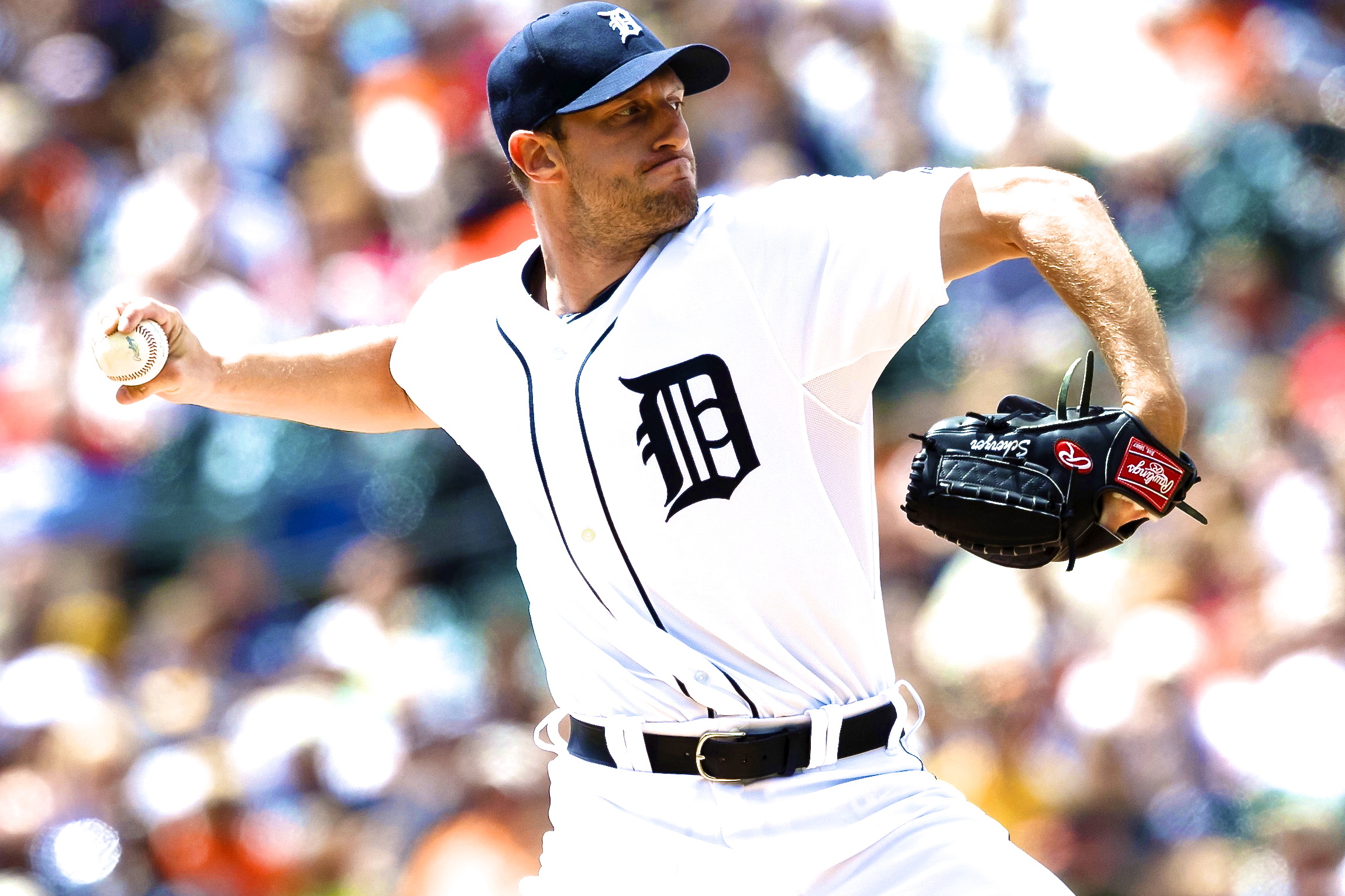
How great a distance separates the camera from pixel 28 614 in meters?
6.44

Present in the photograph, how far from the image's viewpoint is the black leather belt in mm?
2609

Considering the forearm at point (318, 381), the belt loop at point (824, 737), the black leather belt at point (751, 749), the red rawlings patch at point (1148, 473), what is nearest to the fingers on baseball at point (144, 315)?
the forearm at point (318, 381)

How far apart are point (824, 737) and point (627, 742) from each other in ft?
1.14

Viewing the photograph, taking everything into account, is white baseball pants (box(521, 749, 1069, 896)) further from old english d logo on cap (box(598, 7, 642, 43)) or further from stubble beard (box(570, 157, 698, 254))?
old english d logo on cap (box(598, 7, 642, 43))

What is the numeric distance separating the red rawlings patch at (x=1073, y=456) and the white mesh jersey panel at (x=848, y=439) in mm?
383

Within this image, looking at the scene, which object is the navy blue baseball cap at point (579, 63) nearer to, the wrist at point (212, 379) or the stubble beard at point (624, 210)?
the stubble beard at point (624, 210)

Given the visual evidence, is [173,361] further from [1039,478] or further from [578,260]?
[1039,478]

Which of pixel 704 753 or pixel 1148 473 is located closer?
pixel 1148 473

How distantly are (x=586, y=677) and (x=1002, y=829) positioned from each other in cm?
77

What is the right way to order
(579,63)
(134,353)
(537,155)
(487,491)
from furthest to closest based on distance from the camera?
(487,491), (134,353), (537,155), (579,63)

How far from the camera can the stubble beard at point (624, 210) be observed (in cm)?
278

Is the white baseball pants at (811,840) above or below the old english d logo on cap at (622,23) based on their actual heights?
below

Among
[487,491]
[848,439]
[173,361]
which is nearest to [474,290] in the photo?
[173,361]

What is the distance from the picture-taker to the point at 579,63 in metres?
2.78
